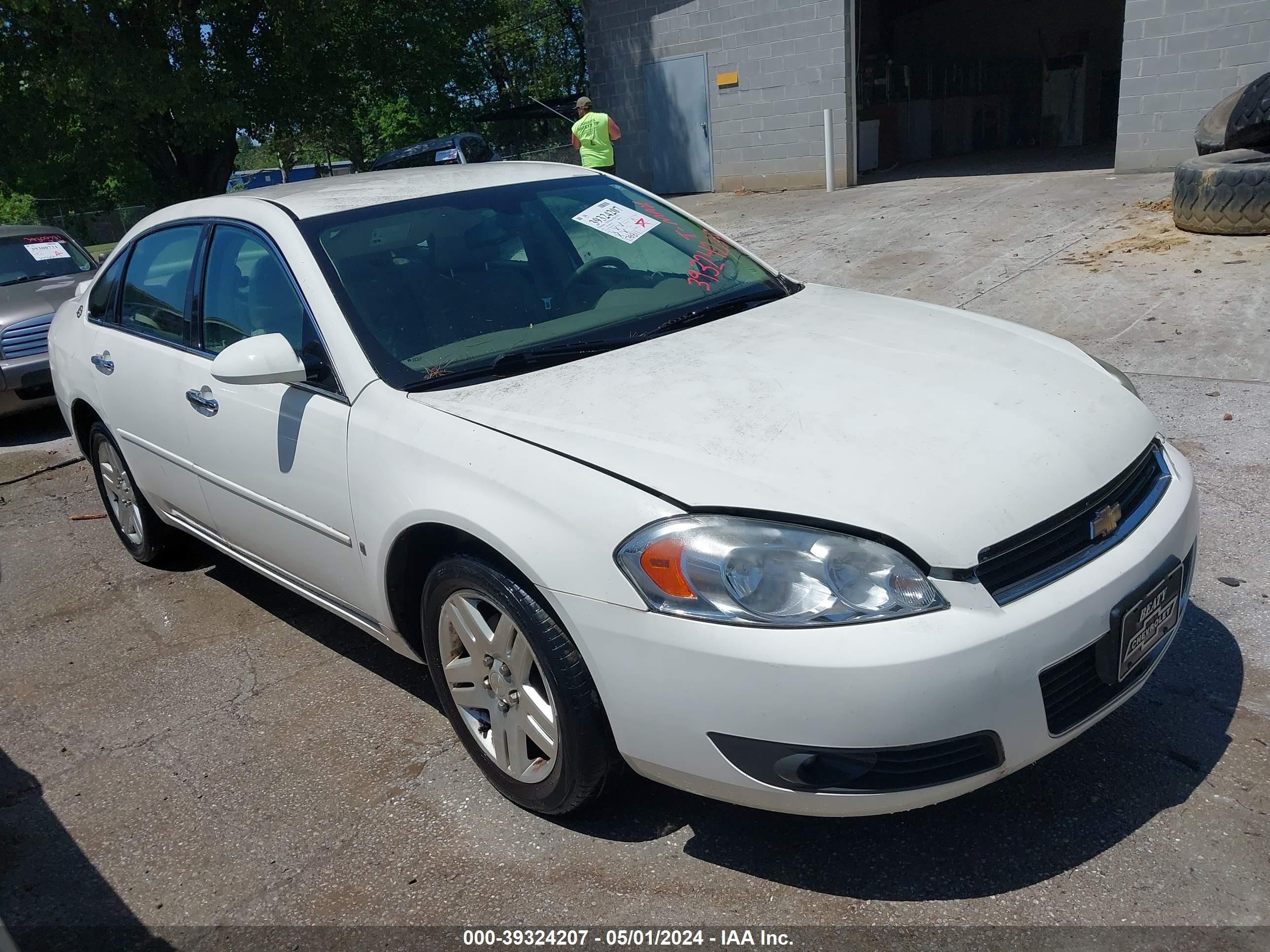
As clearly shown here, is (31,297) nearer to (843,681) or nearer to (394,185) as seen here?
(394,185)

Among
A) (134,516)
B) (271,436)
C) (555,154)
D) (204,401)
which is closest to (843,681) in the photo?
(271,436)

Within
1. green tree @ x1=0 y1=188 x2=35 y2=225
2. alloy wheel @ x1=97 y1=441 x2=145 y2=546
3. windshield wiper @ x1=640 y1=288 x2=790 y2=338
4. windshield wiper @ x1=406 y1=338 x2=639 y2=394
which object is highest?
windshield wiper @ x1=406 y1=338 x2=639 y2=394

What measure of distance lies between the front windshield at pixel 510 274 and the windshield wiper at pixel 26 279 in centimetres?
670

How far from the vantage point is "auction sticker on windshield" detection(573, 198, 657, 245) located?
3822 millimetres

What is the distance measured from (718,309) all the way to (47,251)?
8.08 meters

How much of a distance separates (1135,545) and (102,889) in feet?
9.25

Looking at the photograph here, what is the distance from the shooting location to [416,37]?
848 inches

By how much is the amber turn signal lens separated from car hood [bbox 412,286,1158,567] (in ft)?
0.36

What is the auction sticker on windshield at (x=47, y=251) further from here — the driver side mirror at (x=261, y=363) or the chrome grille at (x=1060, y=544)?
the chrome grille at (x=1060, y=544)

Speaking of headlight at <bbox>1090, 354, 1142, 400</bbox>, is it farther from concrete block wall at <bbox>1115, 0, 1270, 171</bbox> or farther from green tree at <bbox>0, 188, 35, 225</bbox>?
green tree at <bbox>0, 188, 35, 225</bbox>

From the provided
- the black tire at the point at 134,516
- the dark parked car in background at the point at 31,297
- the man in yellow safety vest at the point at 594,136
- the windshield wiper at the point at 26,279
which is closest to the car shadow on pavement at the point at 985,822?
the black tire at the point at 134,516

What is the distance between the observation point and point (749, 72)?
16094mm

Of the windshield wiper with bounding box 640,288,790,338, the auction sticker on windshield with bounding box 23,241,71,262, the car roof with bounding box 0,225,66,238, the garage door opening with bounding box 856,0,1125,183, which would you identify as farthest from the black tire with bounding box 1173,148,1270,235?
the garage door opening with bounding box 856,0,1125,183

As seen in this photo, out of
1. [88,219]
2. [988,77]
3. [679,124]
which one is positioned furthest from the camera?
[88,219]
